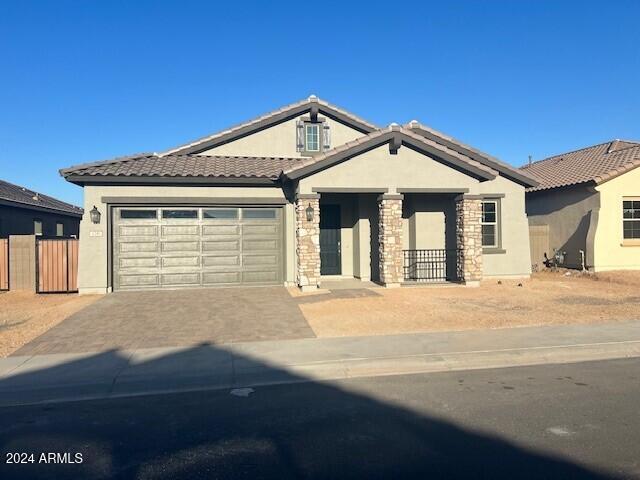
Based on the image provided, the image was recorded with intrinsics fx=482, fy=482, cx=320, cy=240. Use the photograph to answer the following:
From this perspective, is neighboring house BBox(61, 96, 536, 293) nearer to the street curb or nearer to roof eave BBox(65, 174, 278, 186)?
roof eave BBox(65, 174, 278, 186)

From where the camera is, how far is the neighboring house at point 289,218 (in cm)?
1438

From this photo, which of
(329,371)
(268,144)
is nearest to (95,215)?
(268,144)

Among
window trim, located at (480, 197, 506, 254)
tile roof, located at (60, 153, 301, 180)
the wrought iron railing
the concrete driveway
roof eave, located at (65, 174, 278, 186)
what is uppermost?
tile roof, located at (60, 153, 301, 180)

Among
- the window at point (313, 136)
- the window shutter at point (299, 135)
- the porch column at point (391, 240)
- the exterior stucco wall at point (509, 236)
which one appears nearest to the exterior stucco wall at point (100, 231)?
the window shutter at point (299, 135)

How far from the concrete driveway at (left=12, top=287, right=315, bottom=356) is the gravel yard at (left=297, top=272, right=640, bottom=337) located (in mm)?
801

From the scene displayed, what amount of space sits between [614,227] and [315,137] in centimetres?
1204

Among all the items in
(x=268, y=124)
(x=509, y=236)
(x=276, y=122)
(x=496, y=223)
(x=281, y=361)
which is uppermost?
(x=276, y=122)

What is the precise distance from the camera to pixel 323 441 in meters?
4.62

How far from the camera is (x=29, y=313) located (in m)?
11.6

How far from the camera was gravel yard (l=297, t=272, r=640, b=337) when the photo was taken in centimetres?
991

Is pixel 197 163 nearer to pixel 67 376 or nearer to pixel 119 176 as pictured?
pixel 119 176

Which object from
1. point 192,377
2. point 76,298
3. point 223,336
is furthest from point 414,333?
point 76,298

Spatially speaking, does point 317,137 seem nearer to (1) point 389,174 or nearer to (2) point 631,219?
(1) point 389,174

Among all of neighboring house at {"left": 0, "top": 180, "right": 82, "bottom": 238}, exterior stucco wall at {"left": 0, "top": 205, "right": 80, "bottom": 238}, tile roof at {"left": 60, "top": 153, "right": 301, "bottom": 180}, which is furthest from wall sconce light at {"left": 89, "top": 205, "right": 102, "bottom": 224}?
exterior stucco wall at {"left": 0, "top": 205, "right": 80, "bottom": 238}
